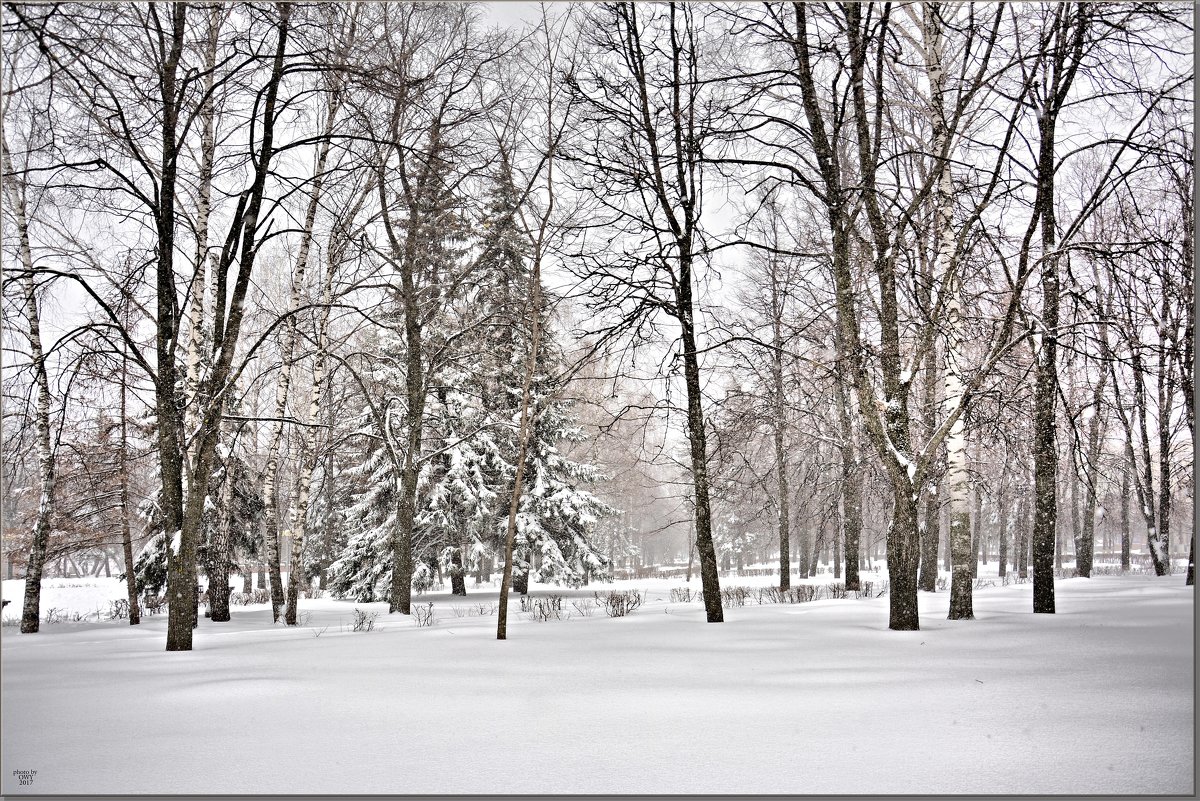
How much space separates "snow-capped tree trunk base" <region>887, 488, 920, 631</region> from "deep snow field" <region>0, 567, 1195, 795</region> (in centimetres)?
26

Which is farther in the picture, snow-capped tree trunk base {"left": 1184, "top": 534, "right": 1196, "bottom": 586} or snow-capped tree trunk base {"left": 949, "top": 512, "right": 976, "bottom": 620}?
snow-capped tree trunk base {"left": 949, "top": 512, "right": 976, "bottom": 620}

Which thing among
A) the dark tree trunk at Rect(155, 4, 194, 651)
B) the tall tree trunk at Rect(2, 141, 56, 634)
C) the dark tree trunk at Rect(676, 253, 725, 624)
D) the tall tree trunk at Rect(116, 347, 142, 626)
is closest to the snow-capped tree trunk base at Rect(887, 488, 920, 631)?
the dark tree trunk at Rect(676, 253, 725, 624)

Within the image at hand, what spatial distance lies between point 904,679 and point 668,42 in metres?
8.97

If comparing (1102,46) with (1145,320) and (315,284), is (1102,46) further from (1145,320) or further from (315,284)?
(315,284)

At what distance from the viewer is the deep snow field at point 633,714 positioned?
11.6 feet

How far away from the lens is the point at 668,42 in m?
10.5

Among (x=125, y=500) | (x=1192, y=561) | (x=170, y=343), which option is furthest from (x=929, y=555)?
(x=125, y=500)

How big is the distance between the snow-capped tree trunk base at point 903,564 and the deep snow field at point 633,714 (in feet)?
0.86

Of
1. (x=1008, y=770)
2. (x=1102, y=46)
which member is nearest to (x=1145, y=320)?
(x=1102, y=46)

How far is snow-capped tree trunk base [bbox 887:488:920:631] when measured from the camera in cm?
799

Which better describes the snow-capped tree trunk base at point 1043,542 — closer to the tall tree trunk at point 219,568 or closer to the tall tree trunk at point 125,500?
the tall tree trunk at point 219,568

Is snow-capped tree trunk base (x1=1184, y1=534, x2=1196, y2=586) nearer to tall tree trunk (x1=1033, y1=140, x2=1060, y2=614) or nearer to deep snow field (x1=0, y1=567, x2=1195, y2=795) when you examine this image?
deep snow field (x1=0, y1=567, x2=1195, y2=795)

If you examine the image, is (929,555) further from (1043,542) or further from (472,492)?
(472,492)

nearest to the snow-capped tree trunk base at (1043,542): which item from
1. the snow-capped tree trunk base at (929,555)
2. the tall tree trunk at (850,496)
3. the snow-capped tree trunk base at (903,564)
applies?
the snow-capped tree trunk base at (903,564)
